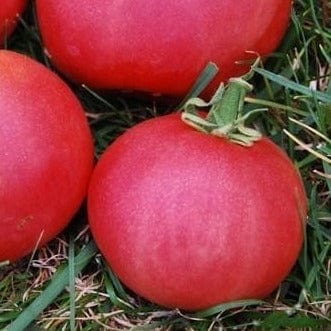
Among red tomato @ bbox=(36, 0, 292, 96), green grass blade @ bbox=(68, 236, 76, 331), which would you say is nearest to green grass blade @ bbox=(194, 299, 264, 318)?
green grass blade @ bbox=(68, 236, 76, 331)

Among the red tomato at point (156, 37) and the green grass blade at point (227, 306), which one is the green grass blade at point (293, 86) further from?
the green grass blade at point (227, 306)

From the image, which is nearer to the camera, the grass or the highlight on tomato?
the highlight on tomato

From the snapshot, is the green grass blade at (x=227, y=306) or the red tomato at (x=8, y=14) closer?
the green grass blade at (x=227, y=306)

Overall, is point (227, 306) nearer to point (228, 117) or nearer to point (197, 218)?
point (197, 218)

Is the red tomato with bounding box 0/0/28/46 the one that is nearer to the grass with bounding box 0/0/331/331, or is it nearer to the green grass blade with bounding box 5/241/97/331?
the grass with bounding box 0/0/331/331

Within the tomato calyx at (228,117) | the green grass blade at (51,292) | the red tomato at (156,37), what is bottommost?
the green grass blade at (51,292)

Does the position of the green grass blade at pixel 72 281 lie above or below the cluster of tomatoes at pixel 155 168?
below

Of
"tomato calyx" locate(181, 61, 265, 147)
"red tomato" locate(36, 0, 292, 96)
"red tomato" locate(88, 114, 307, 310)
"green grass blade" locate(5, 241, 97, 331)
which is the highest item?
"red tomato" locate(36, 0, 292, 96)

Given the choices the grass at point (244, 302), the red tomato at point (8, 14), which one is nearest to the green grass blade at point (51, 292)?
the grass at point (244, 302)

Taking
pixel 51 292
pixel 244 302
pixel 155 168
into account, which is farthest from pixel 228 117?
pixel 51 292
